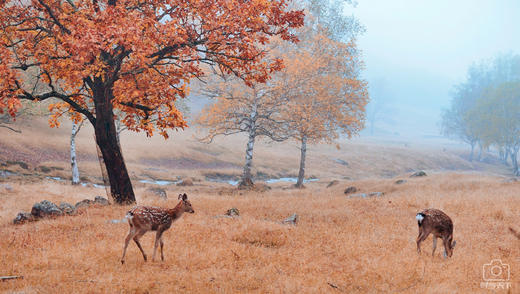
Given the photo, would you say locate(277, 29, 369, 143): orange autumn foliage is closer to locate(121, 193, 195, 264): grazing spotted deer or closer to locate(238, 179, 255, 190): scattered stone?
locate(238, 179, 255, 190): scattered stone

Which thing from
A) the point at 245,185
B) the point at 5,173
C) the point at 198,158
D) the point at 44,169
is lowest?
the point at 5,173

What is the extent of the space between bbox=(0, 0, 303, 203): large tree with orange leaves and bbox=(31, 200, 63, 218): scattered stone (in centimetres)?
285

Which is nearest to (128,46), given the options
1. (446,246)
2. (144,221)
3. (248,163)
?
(144,221)

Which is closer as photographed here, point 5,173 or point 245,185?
point 245,185

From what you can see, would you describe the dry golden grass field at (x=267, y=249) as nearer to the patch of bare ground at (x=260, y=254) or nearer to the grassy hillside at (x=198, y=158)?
the patch of bare ground at (x=260, y=254)

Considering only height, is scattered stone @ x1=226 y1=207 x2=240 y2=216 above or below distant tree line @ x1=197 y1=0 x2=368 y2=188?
below

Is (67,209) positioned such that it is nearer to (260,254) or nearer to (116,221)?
(116,221)

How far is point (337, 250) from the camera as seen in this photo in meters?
10.5

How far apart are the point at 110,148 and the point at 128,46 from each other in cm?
595

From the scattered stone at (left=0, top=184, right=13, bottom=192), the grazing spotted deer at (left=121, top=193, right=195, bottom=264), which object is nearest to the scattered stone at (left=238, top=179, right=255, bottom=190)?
the scattered stone at (left=0, top=184, right=13, bottom=192)

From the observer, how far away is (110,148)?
1653 cm

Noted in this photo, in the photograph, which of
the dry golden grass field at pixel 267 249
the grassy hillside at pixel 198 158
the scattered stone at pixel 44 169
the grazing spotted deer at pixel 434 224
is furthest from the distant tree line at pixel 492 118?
the scattered stone at pixel 44 169

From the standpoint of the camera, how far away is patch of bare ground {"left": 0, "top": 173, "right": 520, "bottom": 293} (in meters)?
7.70

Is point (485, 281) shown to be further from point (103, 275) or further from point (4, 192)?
point (4, 192)
